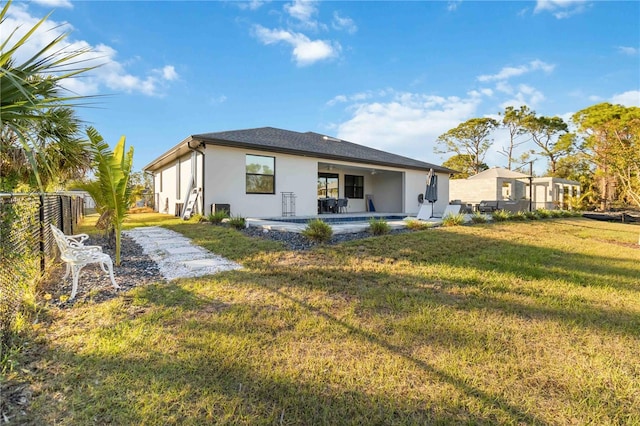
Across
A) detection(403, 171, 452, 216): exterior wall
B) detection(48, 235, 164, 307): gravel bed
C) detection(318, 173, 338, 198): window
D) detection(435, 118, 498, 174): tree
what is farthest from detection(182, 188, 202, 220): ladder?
detection(435, 118, 498, 174): tree

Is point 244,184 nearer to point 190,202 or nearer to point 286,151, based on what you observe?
point 286,151

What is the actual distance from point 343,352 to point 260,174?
10.7 metres

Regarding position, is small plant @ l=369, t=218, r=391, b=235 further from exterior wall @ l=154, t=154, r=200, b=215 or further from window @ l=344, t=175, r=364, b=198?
window @ l=344, t=175, r=364, b=198

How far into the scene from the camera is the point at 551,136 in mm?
34594

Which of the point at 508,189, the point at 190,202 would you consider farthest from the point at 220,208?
the point at 508,189

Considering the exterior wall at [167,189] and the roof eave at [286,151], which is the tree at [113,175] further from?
the exterior wall at [167,189]

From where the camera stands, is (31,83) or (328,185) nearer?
Result: (31,83)

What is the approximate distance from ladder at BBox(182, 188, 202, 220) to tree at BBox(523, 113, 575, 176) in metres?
37.0

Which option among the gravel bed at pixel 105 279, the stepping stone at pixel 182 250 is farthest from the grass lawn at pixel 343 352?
the stepping stone at pixel 182 250

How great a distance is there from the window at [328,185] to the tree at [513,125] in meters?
28.5

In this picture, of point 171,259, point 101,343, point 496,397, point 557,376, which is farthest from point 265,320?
point 171,259

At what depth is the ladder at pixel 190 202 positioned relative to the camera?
1224cm

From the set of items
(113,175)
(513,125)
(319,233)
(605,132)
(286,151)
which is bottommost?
(319,233)

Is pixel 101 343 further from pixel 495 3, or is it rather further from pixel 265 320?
pixel 495 3
